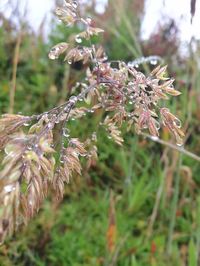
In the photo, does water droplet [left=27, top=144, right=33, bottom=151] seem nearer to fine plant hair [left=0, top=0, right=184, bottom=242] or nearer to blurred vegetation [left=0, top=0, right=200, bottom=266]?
fine plant hair [left=0, top=0, right=184, bottom=242]

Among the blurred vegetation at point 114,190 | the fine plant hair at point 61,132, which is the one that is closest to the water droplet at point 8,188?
the fine plant hair at point 61,132

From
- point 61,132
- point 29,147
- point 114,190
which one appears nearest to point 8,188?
point 29,147

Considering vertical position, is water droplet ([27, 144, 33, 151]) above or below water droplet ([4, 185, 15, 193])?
above

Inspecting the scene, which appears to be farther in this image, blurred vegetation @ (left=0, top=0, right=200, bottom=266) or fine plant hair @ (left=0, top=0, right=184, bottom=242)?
blurred vegetation @ (left=0, top=0, right=200, bottom=266)

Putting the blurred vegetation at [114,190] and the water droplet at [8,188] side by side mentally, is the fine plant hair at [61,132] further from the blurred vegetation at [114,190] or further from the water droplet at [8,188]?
the blurred vegetation at [114,190]

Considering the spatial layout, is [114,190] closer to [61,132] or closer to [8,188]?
[61,132]

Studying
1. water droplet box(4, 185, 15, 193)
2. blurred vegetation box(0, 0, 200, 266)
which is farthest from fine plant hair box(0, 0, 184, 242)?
blurred vegetation box(0, 0, 200, 266)

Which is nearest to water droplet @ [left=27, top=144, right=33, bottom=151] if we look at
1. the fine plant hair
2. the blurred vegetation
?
the fine plant hair
